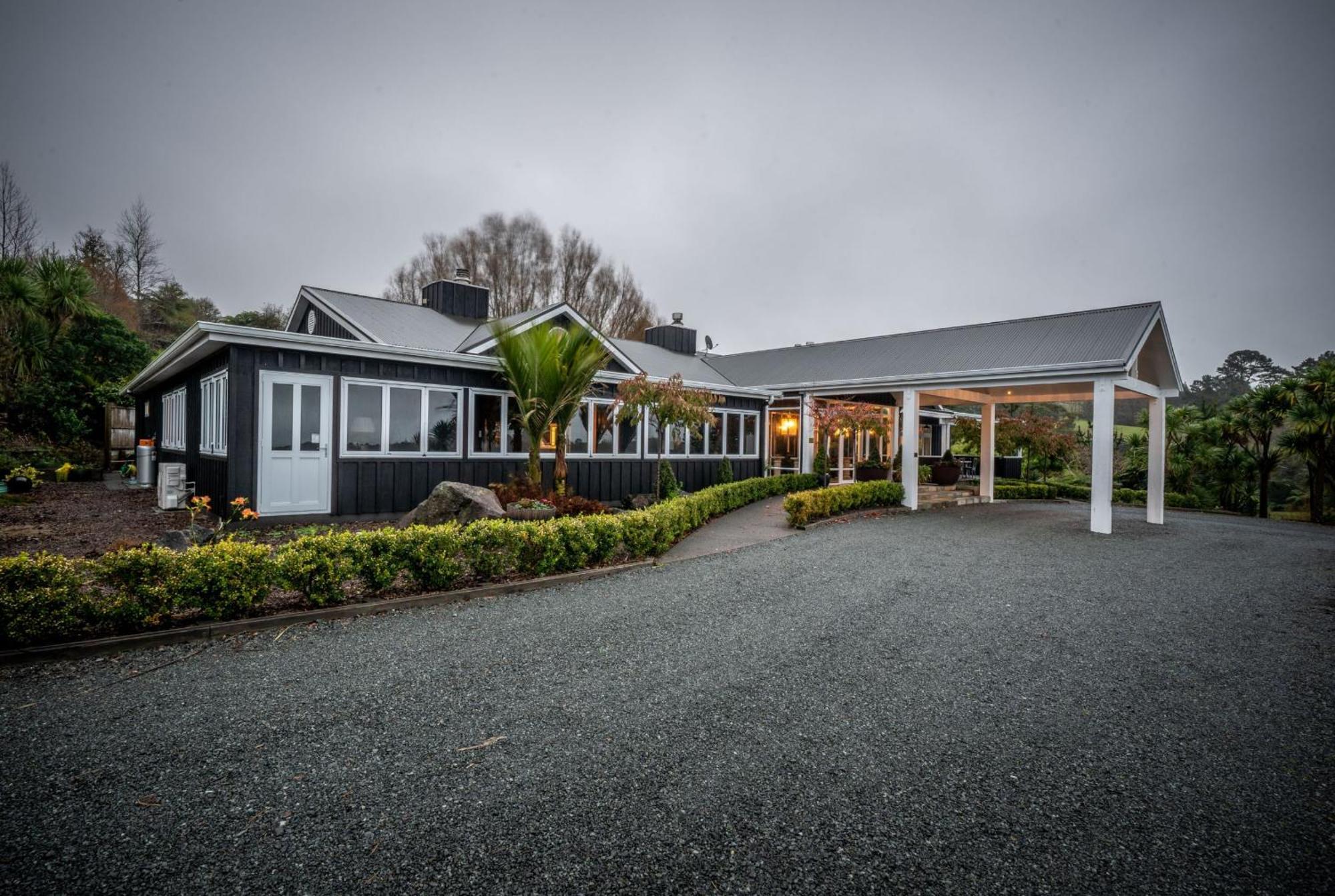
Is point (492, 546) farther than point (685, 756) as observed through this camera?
Yes

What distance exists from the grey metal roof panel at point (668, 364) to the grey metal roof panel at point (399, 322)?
13.8ft

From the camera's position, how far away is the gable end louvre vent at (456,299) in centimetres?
1479

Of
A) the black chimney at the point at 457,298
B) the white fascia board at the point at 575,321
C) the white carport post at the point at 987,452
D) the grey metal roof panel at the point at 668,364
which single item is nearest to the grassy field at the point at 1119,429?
the white carport post at the point at 987,452

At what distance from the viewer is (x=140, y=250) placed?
2575 cm

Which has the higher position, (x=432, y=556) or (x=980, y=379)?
(x=980, y=379)

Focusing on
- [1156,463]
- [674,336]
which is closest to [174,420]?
[674,336]

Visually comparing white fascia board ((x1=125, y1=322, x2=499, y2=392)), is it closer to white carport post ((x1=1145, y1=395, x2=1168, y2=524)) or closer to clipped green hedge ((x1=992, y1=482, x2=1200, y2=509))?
white carport post ((x1=1145, y1=395, x2=1168, y2=524))

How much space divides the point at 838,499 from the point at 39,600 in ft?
34.7

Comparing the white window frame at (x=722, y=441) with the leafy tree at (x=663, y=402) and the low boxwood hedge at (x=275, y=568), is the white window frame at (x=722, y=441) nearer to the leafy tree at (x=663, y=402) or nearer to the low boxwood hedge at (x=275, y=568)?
the leafy tree at (x=663, y=402)

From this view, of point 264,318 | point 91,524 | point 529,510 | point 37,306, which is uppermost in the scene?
point 264,318

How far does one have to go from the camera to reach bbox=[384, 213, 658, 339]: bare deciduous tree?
27.5 m

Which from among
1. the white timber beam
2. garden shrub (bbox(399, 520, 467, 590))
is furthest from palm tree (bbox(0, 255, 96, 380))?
the white timber beam

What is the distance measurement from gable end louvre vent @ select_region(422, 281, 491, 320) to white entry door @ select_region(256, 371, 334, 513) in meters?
6.86

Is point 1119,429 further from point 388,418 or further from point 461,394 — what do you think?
point 388,418
